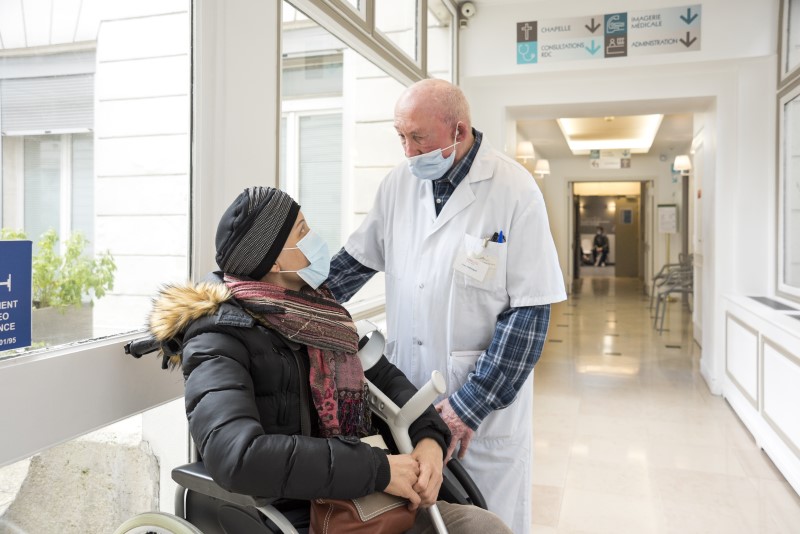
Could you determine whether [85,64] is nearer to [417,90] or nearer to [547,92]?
[417,90]

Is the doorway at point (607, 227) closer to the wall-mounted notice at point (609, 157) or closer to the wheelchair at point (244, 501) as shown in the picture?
the wall-mounted notice at point (609, 157)

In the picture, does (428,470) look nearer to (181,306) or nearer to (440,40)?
(181,306)

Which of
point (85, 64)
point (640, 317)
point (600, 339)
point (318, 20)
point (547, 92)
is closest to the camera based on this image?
point (85, 64)

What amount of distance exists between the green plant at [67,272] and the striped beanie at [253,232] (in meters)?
0.46

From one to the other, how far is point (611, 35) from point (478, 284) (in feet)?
13.0

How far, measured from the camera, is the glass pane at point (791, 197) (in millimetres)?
4492

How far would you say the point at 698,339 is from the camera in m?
7.50

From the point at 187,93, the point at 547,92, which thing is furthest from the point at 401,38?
the point at 187,93

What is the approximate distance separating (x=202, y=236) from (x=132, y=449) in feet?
2.23

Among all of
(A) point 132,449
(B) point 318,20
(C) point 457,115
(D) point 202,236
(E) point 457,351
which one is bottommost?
(A) point 132,449

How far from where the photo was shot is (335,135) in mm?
3811

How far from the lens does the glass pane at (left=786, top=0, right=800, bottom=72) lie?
174 inches

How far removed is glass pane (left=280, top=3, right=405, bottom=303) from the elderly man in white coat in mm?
942

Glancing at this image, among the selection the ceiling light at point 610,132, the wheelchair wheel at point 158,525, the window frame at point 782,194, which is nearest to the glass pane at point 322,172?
the wheelchair wheel at point 158,525
